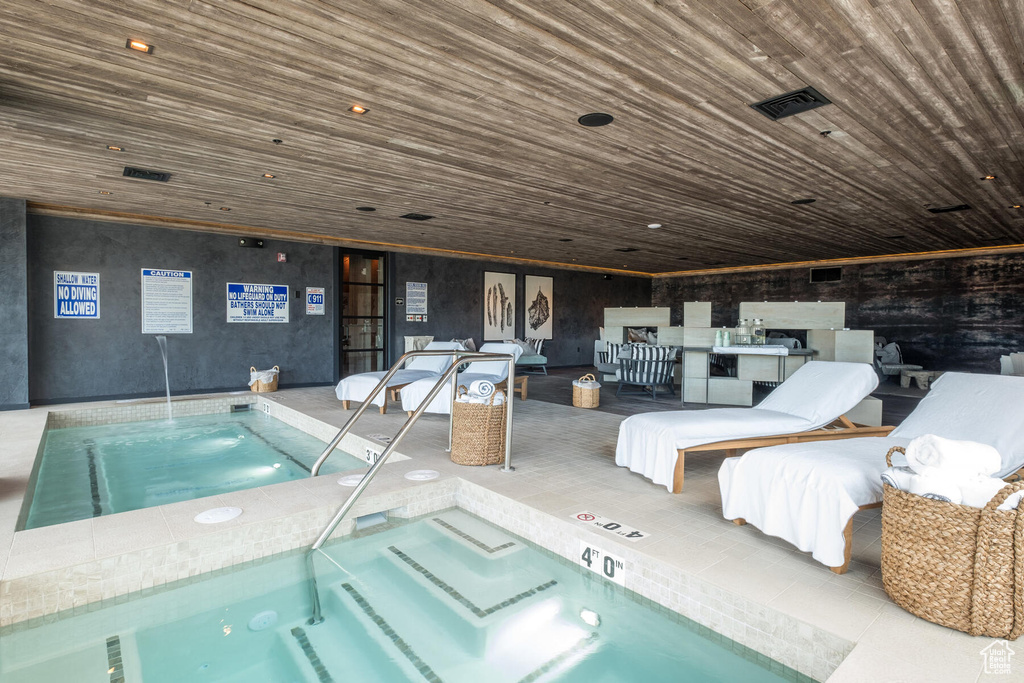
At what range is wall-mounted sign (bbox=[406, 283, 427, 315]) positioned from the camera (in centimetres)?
1080

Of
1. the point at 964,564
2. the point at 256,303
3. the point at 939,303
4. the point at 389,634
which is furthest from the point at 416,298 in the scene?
the point at 939,303

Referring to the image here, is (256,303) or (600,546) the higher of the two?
(256,303)

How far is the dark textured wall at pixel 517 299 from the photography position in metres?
10.8

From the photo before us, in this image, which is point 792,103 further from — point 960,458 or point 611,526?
point 611,526

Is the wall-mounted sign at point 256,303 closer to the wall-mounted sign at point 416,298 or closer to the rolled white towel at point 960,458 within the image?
the wall-mounted sign at point 416,298

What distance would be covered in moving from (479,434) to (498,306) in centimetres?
845

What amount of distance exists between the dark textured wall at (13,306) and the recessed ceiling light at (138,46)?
5506 millimetres

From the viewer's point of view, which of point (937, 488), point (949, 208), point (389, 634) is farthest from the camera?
point (949, 208)

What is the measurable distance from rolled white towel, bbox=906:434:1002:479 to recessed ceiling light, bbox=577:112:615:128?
288 centimetres

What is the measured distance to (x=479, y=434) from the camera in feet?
13.1

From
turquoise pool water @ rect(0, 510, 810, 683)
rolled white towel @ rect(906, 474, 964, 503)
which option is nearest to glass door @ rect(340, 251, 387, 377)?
turquoise pool water @ rect(0, 510, 810, 683)

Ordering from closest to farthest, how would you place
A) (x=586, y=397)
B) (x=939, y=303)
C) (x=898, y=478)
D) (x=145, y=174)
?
(x=898, y=478) < (x=145, y=174) < (x=586, y=397) < (x=939, y=303)

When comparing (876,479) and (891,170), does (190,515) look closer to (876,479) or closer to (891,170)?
(876,479)

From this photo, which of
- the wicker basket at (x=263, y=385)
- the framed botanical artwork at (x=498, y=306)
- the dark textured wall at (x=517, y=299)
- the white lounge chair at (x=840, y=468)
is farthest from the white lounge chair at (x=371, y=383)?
the framed botanical artwork at (x=498, y=306)
